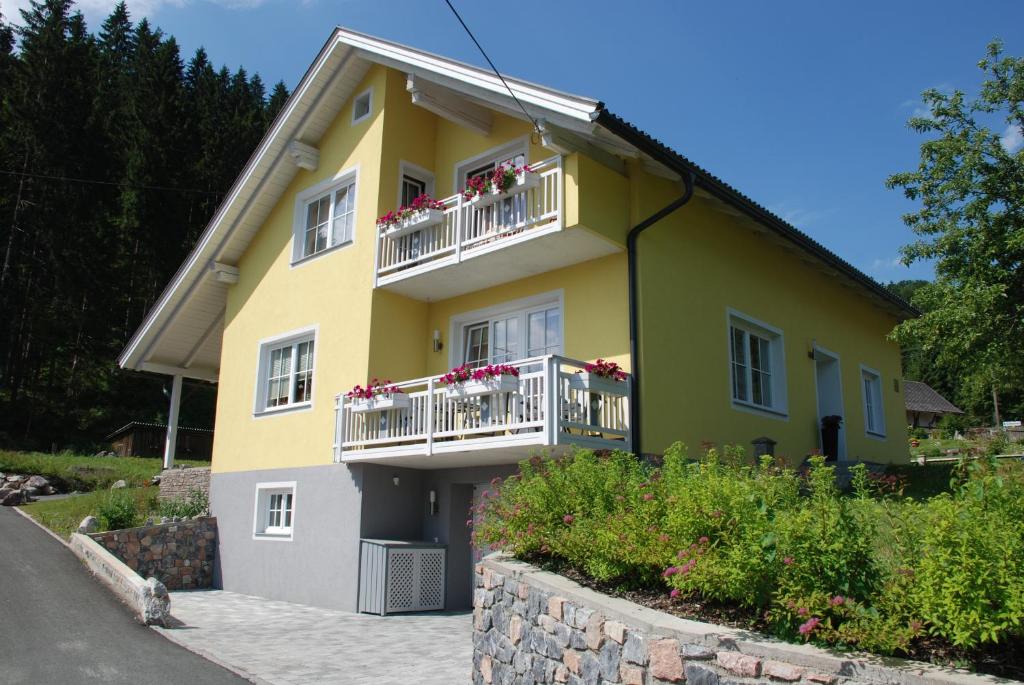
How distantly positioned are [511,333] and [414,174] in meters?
3.82

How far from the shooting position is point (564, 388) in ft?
34.7

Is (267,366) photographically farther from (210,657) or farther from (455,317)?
(210,657)

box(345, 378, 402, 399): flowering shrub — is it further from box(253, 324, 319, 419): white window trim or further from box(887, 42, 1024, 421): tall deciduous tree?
box(887, 42, 1024, 421): tall deciduous tree

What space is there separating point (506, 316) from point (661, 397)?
321cm

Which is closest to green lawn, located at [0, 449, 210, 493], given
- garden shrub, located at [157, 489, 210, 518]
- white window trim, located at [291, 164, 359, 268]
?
garden shrub, located at [157, 489, 210, 518]

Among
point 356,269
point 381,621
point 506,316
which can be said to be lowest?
point 381,621

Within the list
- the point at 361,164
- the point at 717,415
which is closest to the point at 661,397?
the point at 717,415

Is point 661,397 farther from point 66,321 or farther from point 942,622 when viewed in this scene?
point 66,321

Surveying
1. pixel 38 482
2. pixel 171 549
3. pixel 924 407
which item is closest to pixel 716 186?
pixel 171 549

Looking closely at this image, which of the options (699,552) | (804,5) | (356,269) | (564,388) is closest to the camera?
(699,552)

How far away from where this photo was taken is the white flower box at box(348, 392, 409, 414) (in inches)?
484

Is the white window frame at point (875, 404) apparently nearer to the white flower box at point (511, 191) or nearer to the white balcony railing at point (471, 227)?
the white balcony railing at point (471, 227)

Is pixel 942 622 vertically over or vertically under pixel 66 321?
under

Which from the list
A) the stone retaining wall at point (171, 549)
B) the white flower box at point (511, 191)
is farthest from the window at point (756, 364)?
the stone retaining wall at point (171, 549)
